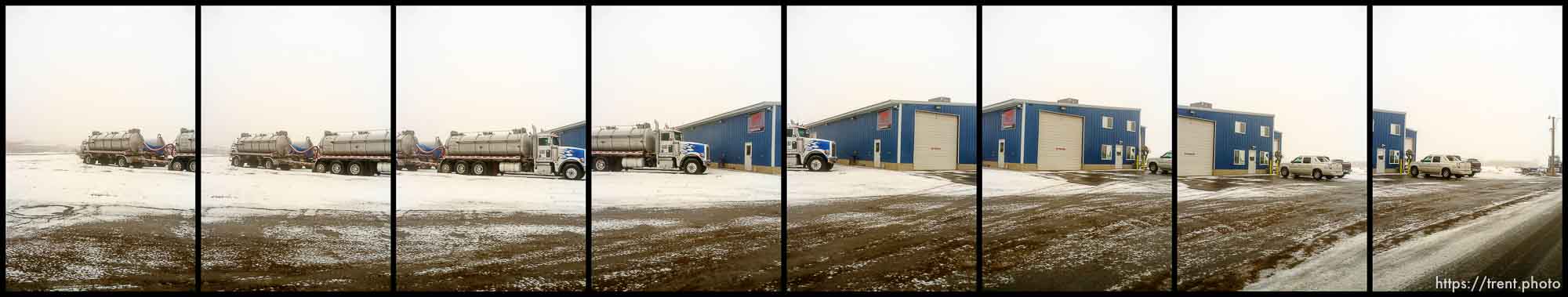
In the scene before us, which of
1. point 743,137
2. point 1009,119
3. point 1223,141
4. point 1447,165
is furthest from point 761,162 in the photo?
point 1447,165

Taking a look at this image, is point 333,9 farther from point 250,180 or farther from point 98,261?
point 98,261

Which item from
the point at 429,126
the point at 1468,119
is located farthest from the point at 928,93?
the point at 1468,119

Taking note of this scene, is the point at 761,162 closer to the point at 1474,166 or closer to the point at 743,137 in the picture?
the point at 743,137

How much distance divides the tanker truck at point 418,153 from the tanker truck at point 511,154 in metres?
0.06

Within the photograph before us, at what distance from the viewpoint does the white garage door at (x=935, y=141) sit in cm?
430

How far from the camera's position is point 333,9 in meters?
4.60

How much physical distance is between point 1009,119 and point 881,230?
152 cm

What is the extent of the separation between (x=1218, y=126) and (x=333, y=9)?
807 centimetres

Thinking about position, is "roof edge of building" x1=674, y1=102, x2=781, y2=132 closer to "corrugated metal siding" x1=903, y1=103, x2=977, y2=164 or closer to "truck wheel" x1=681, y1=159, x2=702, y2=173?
"truck wheel" x1=681, y1=159, x2=702, y2=173

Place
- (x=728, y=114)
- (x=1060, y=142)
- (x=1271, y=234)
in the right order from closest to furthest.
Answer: (x=728, y=114), (x=1060, y=142), (x=1271, y=234)

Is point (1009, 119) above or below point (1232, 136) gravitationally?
above

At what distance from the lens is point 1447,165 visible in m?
4.55

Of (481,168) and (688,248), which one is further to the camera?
(688,248)

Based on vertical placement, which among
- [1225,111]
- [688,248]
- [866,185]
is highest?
[1225,111]
